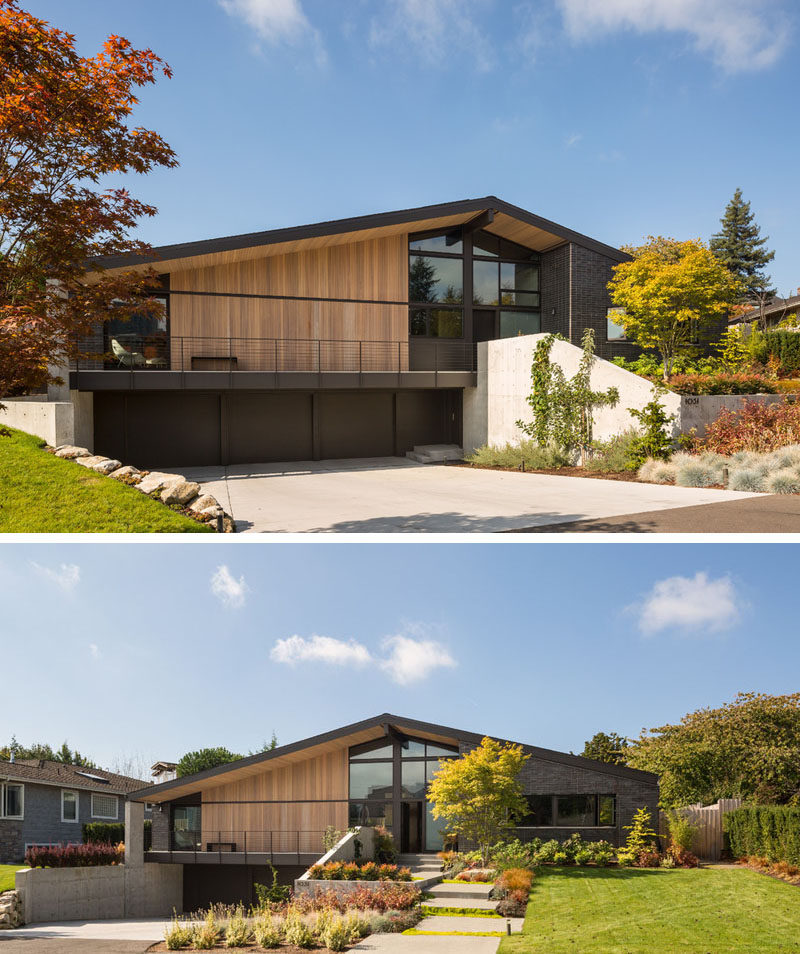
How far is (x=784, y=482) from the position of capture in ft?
45.6

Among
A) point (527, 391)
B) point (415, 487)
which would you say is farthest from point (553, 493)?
point (527, 391)

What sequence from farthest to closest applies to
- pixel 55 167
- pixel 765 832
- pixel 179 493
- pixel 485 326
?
pixel 485 326 → pixel 765 832 → pixel 179 493 → pixel 55 167

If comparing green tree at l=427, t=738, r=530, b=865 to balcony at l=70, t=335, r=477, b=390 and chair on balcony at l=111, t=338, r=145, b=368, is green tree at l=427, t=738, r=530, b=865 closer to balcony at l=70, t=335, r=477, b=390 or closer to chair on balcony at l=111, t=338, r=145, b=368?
balcony at l=70, t=335, r=477, b=390

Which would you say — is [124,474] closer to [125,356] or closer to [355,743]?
[125,356]

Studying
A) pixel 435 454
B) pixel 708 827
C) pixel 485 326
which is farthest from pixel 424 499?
pixel 485 326

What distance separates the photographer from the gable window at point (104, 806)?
26.0m

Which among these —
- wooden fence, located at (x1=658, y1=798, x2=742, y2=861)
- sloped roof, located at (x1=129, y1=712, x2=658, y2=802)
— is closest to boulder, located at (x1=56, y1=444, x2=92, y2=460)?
sloped roof, located at (x1=129, y1=712, x2=658, y2=802)

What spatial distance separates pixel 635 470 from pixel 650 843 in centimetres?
823

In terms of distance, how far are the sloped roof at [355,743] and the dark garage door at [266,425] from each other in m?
9.00

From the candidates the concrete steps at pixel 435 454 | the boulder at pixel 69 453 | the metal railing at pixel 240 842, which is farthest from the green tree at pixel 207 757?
the boulder at pixel 69 453

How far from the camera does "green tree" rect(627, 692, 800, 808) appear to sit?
18.1 metres

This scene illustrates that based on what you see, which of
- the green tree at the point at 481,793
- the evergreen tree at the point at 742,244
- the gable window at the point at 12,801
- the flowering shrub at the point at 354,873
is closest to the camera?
the flowering shrub at the point at 354,873

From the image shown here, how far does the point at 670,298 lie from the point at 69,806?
25.5 metres

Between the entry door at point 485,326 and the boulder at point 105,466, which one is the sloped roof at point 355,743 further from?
the entry door at point 485,326
